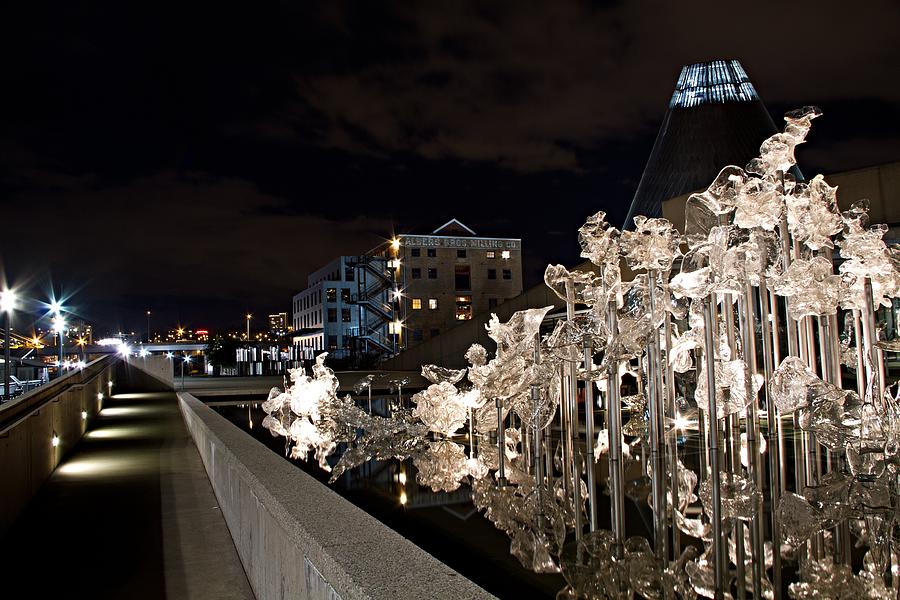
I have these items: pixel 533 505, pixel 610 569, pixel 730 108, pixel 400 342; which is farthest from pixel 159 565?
pixel 400 342

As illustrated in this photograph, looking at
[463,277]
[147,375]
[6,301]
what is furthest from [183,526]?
[463,277]

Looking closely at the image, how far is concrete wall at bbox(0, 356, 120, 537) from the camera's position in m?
7.15

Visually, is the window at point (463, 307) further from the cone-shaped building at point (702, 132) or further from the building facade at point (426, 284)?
the cone-shaped building at point (702, 132)

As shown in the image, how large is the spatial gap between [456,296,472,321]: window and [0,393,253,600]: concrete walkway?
56.6 meters

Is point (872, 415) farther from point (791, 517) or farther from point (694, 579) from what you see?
point (694, 579)

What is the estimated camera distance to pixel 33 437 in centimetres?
891

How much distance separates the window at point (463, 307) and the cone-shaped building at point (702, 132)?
82.3 feet

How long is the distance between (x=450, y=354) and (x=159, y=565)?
33115 millimetres

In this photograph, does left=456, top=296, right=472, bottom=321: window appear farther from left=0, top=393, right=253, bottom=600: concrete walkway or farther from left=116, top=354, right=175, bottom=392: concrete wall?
left=0, top=393, right=253, bottom=600: concrete walkway

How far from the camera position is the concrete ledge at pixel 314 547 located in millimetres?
2822

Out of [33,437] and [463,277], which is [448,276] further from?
[33,437]

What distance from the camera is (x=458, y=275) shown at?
229 feet

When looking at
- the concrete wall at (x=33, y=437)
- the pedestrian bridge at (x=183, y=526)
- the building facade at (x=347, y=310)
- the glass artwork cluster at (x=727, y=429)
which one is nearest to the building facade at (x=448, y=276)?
the building facade at (x=347, y=310)

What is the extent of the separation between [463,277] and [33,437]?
61619 mm
